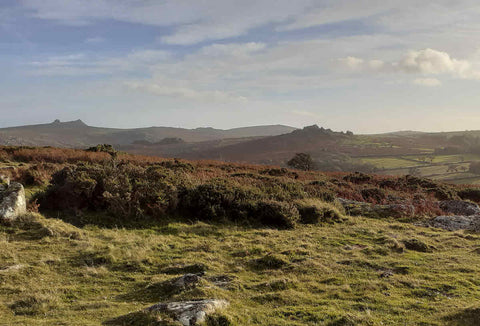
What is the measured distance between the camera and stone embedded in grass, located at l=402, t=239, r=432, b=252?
1074 cm

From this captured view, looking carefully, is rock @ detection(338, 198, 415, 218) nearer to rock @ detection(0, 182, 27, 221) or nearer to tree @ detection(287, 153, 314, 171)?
rock @ detection(0, 182, 27, 221)

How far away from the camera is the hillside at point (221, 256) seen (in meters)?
5.89

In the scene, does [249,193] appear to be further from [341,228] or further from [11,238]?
[11,238]

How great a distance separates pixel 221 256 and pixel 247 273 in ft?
4.27

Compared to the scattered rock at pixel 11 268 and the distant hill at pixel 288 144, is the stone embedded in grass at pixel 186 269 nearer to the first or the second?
the scattered rock at pixel 11 268

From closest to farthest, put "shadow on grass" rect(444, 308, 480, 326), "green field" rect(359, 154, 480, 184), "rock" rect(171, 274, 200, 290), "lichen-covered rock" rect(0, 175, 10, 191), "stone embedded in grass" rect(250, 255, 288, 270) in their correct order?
"shadow on grass" rect(444, 308, 480, 326) → "rock" rect(171, 274, 200, 290) → "stone embedded in grass" rect(250, 255, 288, 270) → "lichen-covered rock" rect(0, 175, 10, 191) → "green field" rect(359, 154, 480, 184)

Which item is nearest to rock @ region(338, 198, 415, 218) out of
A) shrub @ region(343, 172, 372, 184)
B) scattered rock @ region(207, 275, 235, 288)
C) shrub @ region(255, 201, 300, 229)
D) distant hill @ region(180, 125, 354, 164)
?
shrub @ region(255, 201, 300, 229)

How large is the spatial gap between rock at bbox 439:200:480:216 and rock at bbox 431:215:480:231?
9.00 feet

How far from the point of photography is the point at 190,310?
5.04m

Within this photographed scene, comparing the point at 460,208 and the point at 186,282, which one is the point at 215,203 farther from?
the point at 460,208

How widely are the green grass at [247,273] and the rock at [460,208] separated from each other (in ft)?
21.6

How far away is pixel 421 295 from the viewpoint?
692 centimetres

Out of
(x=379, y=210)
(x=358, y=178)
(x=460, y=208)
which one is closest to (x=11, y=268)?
(x=379, y=210)

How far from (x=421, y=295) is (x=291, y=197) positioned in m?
9.15
